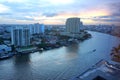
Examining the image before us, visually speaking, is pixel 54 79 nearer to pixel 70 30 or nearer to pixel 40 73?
pixel 40 73

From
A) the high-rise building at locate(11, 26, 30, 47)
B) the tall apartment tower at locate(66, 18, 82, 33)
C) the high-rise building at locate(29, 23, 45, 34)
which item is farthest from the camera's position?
the tall apartment tower at locate(66, 18, 82, 33)

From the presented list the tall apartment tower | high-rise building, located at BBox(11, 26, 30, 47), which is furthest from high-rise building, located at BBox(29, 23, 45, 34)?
high-rise building, located at BBox(11, 26, 30, 47)

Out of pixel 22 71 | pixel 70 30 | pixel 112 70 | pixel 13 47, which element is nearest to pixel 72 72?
pixel 22 71

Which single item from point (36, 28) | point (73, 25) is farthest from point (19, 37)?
point (73, 25)

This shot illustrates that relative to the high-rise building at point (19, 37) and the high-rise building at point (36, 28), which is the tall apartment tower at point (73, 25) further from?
the high-rise building at point (19, 37)

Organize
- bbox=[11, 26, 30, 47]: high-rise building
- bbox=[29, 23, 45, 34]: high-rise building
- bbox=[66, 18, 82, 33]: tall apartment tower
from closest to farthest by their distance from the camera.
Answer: bbox=[11, 26, 30, 47]: high-rise building
bbox=[29, 23, 45, 34]: high-rise building
bbox=[66, 18, 82, 33]: tall apartment tower

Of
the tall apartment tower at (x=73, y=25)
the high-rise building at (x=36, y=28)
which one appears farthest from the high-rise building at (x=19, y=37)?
the tall apartment tower at (x=73, y=25)

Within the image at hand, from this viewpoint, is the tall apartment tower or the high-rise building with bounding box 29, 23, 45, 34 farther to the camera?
the tall apartment tower

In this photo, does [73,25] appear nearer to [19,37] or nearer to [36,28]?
[36,28]

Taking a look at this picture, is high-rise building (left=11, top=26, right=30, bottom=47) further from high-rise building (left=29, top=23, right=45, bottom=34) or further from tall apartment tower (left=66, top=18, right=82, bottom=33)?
tall apartment tower (left=66, top=18, right=82, bottom=33)
